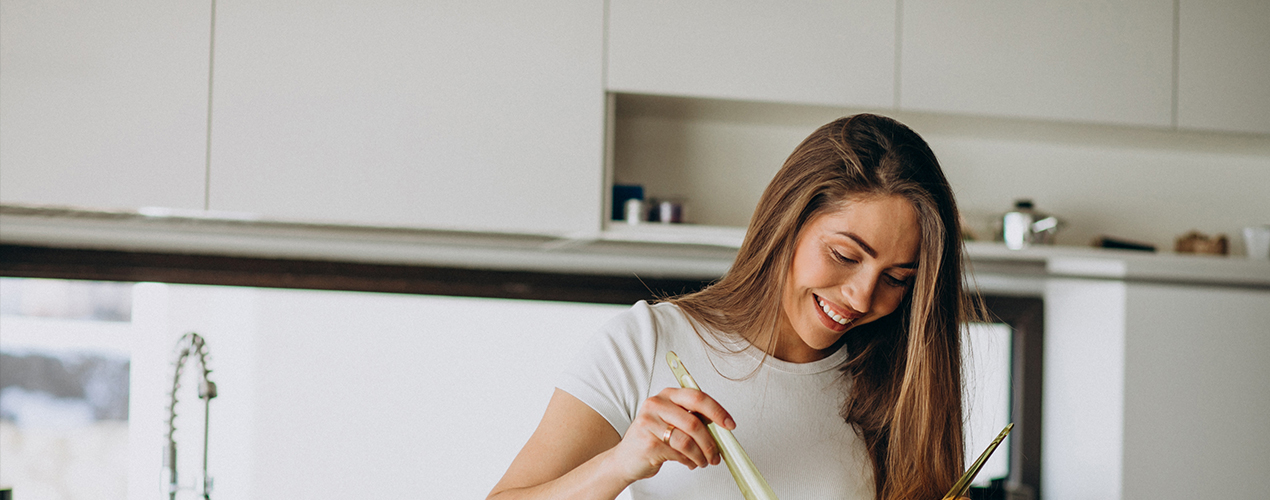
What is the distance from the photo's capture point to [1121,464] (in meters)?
1.83

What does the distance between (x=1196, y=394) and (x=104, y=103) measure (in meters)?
2.34

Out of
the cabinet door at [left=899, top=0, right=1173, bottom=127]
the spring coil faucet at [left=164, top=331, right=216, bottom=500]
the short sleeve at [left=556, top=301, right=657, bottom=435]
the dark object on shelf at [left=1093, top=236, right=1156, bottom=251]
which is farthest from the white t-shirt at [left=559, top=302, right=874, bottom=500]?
the dark object on shelf at [left=1093, top=236, right=1156, bottom=251]

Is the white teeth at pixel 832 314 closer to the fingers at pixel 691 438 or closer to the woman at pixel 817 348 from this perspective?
the woman at pixel 817 348

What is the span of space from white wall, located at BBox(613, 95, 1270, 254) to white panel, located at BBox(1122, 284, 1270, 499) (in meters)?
0.25

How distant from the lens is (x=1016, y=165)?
200 cm

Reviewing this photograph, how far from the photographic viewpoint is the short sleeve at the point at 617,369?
90cm

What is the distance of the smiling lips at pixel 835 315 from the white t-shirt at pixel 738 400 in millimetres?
102

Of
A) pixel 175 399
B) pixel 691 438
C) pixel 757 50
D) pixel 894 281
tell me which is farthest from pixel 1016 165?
pixel 175 399

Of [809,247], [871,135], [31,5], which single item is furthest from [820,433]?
[31,5]

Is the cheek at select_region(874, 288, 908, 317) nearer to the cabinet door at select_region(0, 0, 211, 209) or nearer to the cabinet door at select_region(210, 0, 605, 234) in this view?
the cabinet door at select_region(210, 0, 605, 234)

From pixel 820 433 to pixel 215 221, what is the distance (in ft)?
4.12

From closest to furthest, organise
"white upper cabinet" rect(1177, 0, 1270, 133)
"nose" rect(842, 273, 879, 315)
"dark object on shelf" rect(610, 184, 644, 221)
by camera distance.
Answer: "nose" rect(842, 273, 879, 315) → "dark object on shelf" rect(610, 184, 644, 221) → "white upper cabinet" rect(1177, 0, 1270, 133)

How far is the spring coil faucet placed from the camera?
153 cm

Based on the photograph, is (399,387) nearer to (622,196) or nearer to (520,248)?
(520,248)
